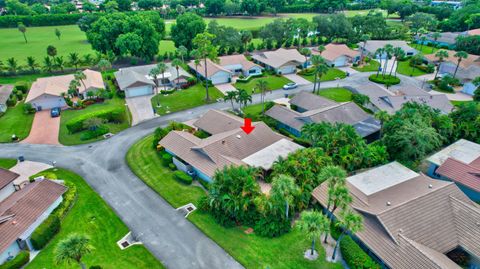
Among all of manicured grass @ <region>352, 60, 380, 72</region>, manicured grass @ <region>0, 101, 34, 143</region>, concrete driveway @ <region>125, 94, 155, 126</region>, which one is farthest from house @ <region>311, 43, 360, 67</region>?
manicured grass @ <region>0, 101, 34, 143</region>

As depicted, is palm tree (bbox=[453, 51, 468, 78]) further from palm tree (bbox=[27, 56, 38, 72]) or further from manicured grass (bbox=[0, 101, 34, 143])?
palm tree (bbox=[27, 56, 38, 72])

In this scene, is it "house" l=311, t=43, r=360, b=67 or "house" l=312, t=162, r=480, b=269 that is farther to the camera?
"house" l=311, t=43, r=360, b=67

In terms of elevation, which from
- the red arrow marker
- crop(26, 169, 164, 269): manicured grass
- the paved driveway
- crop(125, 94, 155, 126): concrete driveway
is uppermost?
the red arrow marker

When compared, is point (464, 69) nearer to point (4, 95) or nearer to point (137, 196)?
point (137, 196)

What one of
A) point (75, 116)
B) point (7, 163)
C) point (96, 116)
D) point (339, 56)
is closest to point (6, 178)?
point (7, 163)

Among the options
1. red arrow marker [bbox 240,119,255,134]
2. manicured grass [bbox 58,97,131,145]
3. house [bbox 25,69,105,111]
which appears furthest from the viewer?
house [bbox 25,69,105,111]

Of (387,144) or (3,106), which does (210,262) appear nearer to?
(387,144)

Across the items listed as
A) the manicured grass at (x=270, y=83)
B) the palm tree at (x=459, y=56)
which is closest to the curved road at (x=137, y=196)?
the manicured grass at (x=270, y=83)
